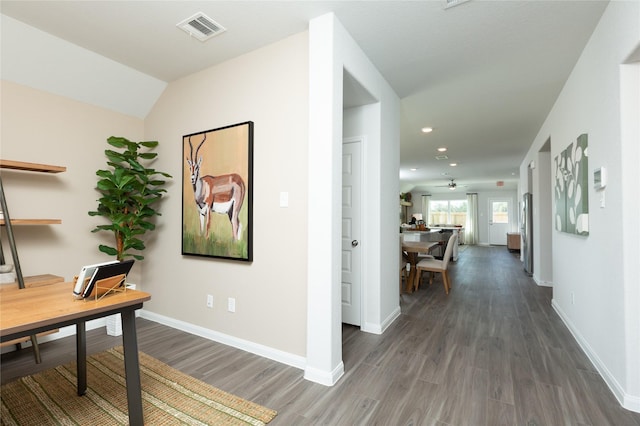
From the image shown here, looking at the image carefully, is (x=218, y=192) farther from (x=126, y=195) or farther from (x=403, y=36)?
(x=403, y=36)

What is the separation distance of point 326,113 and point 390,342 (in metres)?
2.15

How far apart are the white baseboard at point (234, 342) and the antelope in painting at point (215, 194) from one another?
94cm

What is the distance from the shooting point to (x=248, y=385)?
212 cm

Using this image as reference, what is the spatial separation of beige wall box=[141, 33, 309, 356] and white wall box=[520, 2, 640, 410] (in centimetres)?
209

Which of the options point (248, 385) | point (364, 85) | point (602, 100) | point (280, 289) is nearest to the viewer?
point (248, 385)

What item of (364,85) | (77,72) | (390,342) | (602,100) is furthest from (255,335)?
(602,100)

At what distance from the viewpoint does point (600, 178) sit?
219 cm

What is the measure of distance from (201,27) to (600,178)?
10.6 ft

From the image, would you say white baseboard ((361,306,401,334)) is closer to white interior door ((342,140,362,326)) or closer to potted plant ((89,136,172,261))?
white interior door ((342,140,362,326))

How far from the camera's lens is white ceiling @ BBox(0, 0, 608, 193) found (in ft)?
7.14

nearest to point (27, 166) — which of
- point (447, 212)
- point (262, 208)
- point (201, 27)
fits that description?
point (201, 27)

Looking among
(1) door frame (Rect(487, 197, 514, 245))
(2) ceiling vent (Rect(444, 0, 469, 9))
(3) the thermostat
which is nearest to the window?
(1) door frame (Rect(487, 197, 514, 245))

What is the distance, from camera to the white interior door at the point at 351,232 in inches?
127

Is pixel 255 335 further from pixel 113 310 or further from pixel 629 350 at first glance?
pixel 629 350
